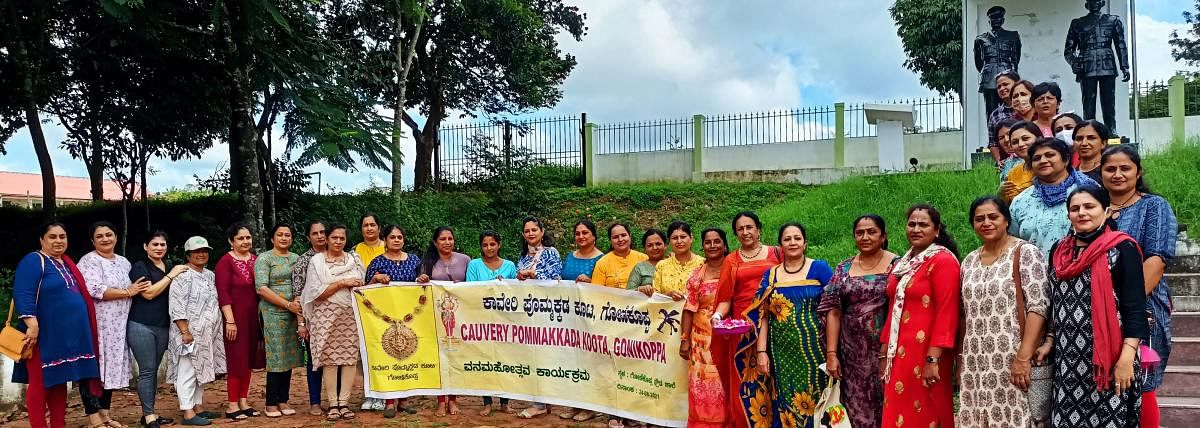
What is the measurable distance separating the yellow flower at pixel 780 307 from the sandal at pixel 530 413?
2.22 metres

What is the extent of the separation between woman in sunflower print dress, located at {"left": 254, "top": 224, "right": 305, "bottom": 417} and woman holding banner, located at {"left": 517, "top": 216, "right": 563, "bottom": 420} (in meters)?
1.60

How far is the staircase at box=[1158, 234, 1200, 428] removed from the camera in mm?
4469

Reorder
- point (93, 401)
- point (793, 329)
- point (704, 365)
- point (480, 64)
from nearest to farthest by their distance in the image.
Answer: point (793, 329) < point (704, 365) < point (93, 401) < point (480, 64)

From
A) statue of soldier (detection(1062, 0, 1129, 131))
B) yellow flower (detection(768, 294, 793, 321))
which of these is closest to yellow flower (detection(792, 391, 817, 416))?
yellow flower (detection(768, 294, 793, 321))

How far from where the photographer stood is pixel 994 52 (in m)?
11.1

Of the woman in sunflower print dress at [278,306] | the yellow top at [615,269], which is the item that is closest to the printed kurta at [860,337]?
the yellow top at [615,269]

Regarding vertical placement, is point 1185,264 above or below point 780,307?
above

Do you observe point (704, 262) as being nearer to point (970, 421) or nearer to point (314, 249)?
point (970, 421)

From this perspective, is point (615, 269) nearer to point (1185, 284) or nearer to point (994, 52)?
point (1185, 284)

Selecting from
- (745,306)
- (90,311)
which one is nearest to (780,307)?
(745,306)

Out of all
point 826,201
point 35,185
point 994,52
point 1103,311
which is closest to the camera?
point 1103,311

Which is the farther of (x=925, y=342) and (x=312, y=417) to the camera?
(x=312, y=417)

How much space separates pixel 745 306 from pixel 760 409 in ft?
1.87

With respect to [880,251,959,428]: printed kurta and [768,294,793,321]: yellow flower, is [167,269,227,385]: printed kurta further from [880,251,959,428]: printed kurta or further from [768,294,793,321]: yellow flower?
[880,251,959,428]: printed kurta
